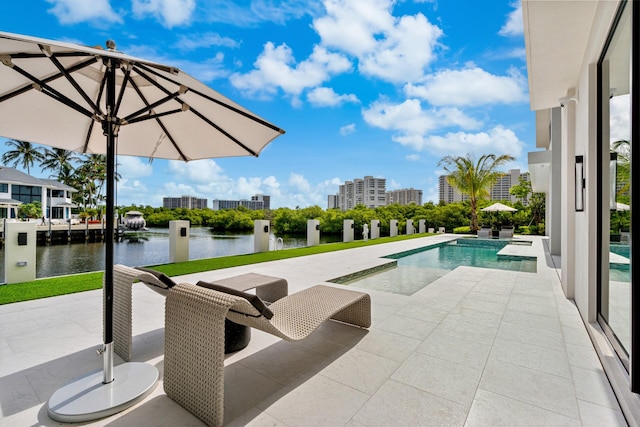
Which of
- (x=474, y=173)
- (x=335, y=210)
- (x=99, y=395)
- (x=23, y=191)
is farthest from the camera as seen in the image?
(x=335, y=210)

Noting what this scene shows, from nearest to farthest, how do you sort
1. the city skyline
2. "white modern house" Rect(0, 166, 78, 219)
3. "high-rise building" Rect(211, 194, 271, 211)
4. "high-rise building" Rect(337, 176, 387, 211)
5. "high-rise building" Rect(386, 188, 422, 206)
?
the city skyline < "white modern house" Rect(0, 166, 78, 219) < "high-rise building" Rect(386, 188, 422, 206) < "high-rise building" Rect(211, 194, 271, 211) < "high-rise building" Rect(337, 176, 387, 211)

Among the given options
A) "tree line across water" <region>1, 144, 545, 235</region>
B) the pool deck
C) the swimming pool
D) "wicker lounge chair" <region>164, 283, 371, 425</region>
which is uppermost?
"tree line across water" <region>1, 144, 545, 235</region>

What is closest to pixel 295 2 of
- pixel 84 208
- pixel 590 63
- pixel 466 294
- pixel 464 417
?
pixel 590 63

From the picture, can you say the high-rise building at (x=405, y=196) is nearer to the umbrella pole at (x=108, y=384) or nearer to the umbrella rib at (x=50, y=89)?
the umbrella pole at (x=108, y=384)

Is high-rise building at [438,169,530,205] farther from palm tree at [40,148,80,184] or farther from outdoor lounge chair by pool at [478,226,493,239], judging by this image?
palm tree at [40,148,80,184]

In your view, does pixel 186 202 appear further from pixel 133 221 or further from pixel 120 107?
pixel 120 107

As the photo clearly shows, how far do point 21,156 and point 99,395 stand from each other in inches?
2430

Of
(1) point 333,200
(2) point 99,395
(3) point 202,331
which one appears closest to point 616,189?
(3) point 202,331

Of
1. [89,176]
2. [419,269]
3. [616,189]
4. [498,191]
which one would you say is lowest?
[419,269]

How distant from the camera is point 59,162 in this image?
4844 centimetres

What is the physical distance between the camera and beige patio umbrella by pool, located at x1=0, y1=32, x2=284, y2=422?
2.02m

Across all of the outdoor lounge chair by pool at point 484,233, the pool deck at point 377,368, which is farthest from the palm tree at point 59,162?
the pool deck at point 377,368

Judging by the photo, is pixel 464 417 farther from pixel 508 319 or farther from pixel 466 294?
pixel 466 294

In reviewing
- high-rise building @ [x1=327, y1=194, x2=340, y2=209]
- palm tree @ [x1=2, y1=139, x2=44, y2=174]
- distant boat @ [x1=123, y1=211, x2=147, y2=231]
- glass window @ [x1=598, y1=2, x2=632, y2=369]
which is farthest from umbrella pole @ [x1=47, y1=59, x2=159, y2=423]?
high-rise building @ [x1=327, y1=194, x2=340, y2=209]
